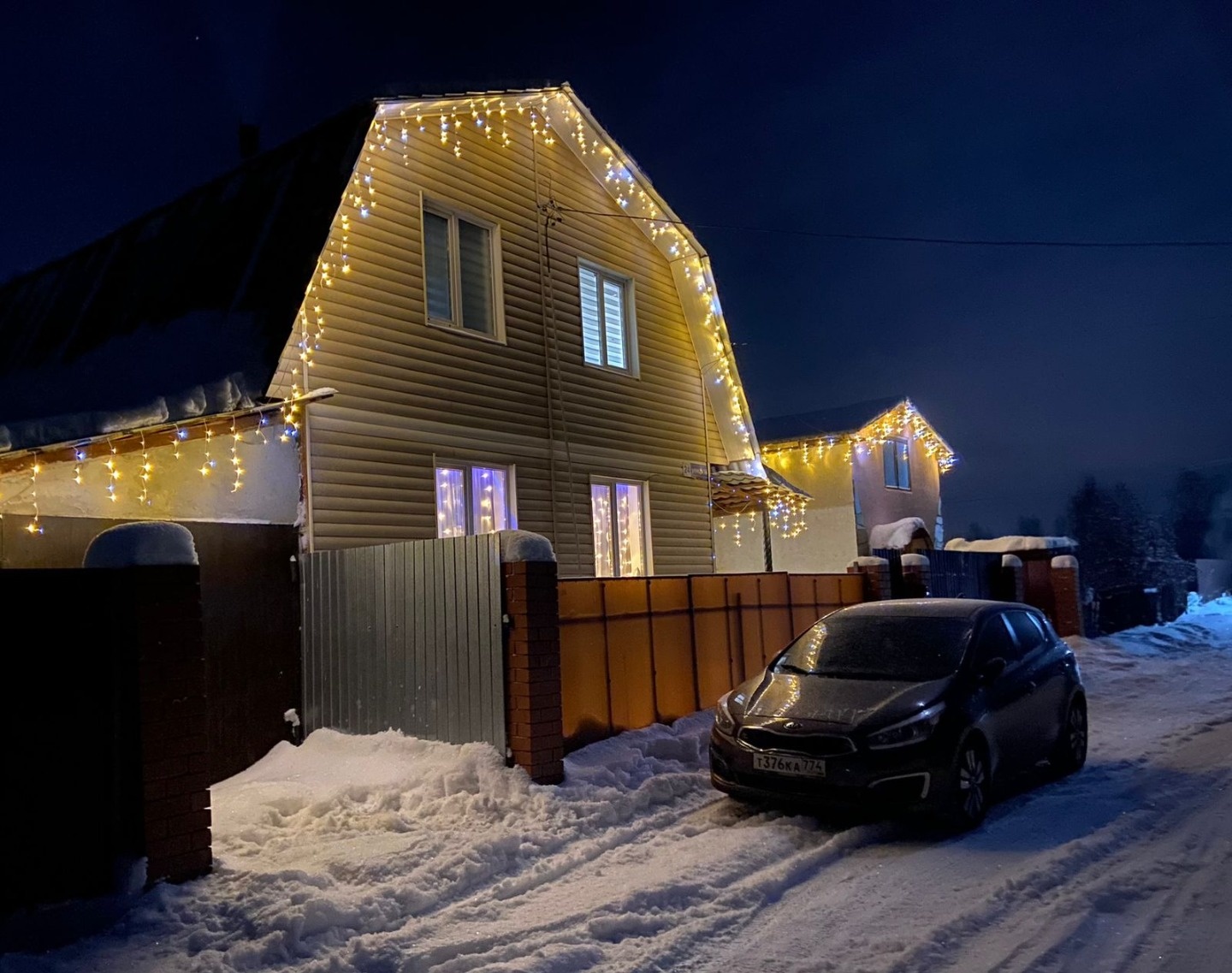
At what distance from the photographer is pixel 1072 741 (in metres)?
8.59

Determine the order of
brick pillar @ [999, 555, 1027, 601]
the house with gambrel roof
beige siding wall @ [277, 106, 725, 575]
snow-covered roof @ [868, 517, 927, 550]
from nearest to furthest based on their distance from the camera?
the house with gambrel roof, beige siding wall @ [277, 106, 725, 575], brick pillar @ [999, 555, 1027, 601], snow-covered roof @ [868, 517, 927, 550]

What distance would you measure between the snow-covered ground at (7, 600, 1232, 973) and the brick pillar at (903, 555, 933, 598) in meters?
5.94

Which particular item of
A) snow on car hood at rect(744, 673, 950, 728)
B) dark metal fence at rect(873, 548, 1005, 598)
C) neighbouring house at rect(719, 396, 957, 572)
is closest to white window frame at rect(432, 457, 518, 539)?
snow on car hood at rect(744, 673, 950, 728)

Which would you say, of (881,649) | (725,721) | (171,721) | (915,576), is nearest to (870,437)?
(915,576)

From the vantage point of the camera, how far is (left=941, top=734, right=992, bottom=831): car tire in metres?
6.58

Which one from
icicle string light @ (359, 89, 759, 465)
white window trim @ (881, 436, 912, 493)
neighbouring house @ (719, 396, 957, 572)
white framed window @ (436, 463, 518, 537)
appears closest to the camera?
icicle string light @ (359, 89, 759, 465)

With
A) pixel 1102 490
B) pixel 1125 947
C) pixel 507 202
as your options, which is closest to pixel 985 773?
pixel 1125 947

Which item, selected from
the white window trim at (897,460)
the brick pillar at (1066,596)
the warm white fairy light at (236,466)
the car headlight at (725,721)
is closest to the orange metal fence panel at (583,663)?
the car headlight at (725,721)

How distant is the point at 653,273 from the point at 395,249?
4921 millimetres

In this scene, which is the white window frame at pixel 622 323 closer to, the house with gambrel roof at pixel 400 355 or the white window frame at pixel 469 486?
the house with gambrel roof at pixel 400 355

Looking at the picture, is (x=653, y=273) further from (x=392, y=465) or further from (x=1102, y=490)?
(x=1102, y=490)

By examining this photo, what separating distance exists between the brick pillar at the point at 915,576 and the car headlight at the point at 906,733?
7971 millimetres

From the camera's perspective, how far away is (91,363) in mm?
9766

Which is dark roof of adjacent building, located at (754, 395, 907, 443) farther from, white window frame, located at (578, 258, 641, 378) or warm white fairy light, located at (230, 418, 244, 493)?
warm white fairy light, located at (230, 418, 244, 493)
